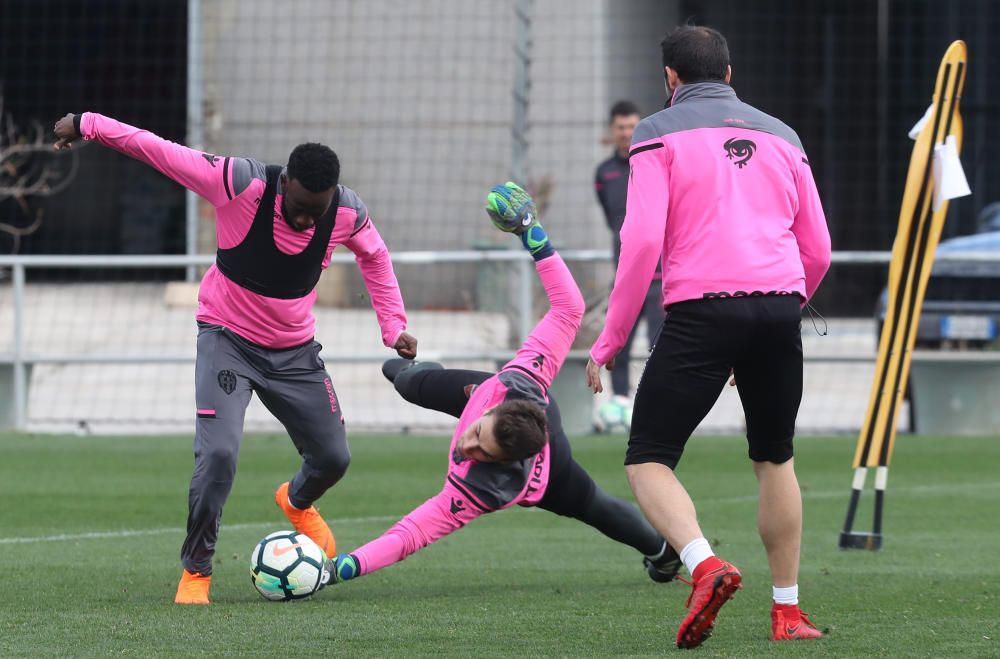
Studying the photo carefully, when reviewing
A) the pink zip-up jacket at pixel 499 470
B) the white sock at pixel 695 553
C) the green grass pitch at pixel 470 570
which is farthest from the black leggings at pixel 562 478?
the white sock at pixel 695 553

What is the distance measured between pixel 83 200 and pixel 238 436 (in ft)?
60.7

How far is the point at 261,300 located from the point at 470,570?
1499 mm

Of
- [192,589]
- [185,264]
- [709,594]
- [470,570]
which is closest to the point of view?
[709,594]

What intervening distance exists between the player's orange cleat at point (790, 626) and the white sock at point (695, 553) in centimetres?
42

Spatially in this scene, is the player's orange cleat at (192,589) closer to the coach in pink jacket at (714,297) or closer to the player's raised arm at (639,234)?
the coach in pink jacket at (714,297)

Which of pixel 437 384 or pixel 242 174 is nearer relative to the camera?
pixel 242 174

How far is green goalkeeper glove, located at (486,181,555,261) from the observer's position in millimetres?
6203

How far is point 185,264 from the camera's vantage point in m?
12.2

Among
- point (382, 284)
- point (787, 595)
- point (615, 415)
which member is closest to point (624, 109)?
point (615, 415)

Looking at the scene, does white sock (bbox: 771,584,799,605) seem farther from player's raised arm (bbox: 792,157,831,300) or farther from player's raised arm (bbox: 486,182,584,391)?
player's raised arm (bbox: 486,182,584,391)

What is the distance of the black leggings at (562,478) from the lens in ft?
20.0

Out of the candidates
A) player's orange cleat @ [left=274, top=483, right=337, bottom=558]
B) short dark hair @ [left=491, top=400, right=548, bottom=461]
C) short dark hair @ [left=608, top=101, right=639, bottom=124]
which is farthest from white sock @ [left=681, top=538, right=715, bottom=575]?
short dark hair @ [left=608, top=101, right=639, bottom=124]

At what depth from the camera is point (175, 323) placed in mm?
17344

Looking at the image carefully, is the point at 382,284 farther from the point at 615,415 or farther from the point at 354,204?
the point at 615,415
